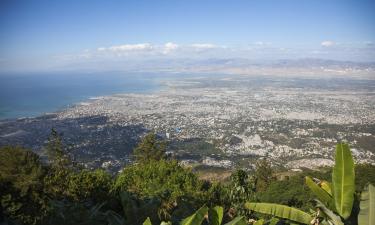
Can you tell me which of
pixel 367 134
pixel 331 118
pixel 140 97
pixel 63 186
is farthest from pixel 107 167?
pixel 140 97

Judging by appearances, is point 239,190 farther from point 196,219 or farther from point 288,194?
point 196,219

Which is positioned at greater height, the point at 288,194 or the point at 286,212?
the point at 286,212

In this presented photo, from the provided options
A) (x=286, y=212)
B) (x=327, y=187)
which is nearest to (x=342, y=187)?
(x=327, y=187)

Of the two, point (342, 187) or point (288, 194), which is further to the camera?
point (288, 194)

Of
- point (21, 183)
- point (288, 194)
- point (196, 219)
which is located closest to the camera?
point (196, 219)

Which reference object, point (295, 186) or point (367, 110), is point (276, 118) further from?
point (295, 186)
